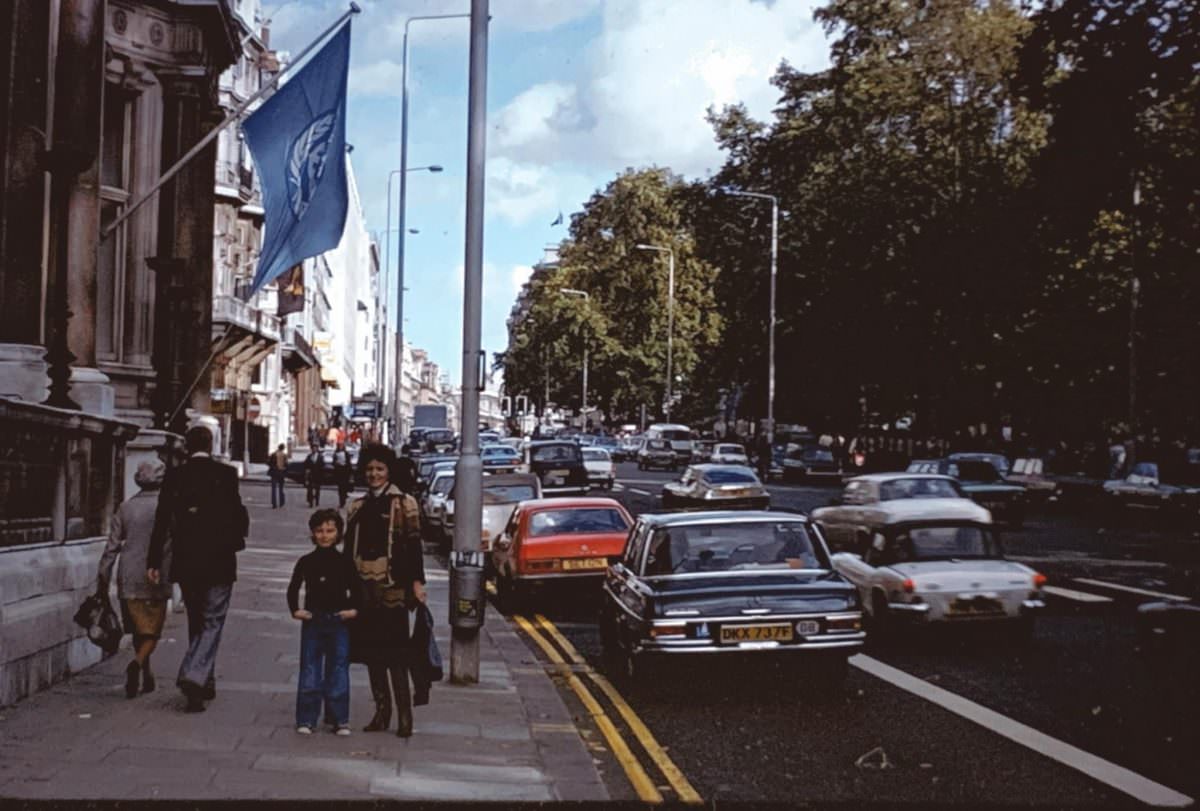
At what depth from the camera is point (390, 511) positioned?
35.4 ft

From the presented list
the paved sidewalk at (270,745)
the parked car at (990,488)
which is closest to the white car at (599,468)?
the parked car at (990,488)

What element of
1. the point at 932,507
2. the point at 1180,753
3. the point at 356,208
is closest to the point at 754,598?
the point at 1180,753

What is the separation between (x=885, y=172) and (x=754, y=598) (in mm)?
47597

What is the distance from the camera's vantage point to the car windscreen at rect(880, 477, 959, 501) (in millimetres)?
27016

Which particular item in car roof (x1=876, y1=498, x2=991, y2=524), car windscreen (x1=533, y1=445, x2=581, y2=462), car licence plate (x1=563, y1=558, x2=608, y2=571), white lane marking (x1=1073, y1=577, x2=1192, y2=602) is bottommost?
white lane marking (x1=1073, y1=577, x2=1192, y2=602)

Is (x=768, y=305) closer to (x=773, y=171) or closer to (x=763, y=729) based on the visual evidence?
(x=773, y=171)

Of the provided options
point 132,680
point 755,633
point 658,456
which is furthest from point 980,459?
point 658,456

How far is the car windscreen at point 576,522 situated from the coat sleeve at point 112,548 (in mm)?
10073

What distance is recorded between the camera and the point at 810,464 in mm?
67938

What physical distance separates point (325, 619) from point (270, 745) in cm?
89

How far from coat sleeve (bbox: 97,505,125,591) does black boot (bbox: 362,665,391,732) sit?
2229 millimetres

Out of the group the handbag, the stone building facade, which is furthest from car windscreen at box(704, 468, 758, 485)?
the handbag

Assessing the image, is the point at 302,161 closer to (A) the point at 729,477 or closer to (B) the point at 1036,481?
(A) the point at 729,477

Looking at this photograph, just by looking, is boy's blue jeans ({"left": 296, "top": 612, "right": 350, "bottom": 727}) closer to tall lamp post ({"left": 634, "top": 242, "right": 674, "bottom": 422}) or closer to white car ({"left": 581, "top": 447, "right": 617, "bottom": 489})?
white car ({"left": 581, "top": 447, "right": 617, "bottom": 489})
